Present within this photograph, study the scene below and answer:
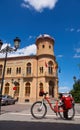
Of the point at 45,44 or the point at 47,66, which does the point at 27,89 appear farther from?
the point at 45,44

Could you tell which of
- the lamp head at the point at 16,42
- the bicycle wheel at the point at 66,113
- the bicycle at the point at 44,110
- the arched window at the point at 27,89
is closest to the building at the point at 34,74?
the arched window at the point at 27,89

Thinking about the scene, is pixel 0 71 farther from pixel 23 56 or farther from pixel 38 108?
pixel 38 108

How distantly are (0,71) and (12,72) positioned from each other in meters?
4.08

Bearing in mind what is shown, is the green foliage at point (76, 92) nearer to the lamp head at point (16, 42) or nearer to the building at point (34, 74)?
the building at point (34, 74)

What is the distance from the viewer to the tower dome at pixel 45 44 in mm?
57500

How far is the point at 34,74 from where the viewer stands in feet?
186

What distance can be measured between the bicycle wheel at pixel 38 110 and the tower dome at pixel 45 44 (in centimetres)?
4711

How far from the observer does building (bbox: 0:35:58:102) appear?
55.4 m

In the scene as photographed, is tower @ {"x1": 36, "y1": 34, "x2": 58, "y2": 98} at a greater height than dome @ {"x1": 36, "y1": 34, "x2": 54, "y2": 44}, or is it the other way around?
dome @ {"x1": 36, "y1": 34, "x2": 54, "y2": 44}

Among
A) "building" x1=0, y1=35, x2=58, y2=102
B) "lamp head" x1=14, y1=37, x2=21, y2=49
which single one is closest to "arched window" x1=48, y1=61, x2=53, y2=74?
"building" x1=0, y1=35, x2=58, y2=102

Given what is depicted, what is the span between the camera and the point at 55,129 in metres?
7.00

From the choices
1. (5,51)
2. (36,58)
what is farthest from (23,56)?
(5,51)

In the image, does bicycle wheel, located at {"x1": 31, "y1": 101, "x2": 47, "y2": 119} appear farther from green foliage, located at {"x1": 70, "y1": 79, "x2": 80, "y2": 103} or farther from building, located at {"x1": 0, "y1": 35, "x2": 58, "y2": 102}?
building, located at {"x1": 0, "y1": 35, "x2": 58, "y2": 102}

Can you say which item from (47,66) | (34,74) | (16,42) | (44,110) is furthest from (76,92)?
(44,110)
